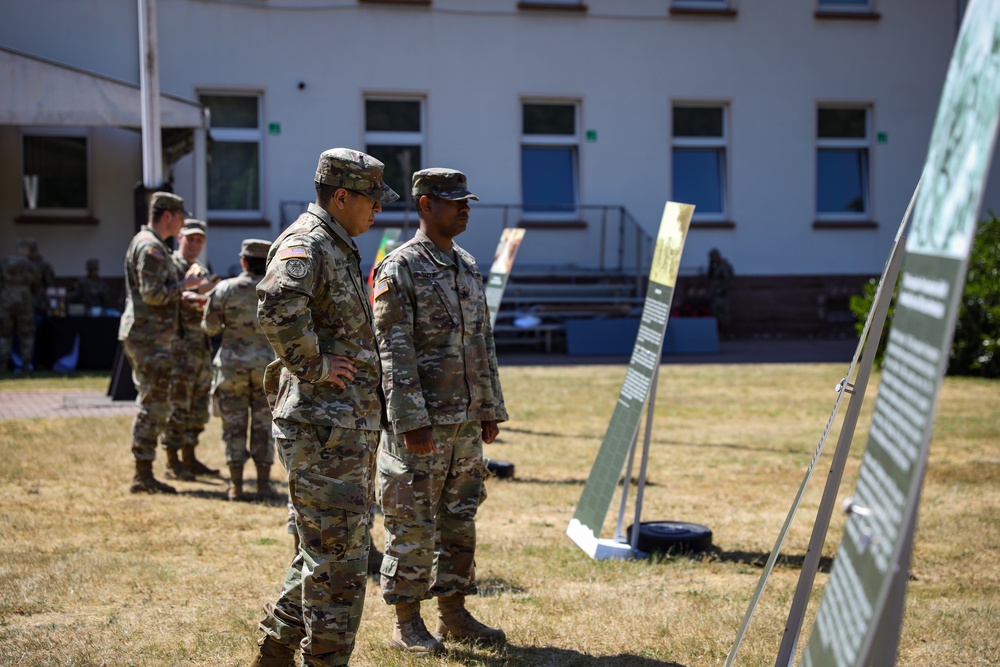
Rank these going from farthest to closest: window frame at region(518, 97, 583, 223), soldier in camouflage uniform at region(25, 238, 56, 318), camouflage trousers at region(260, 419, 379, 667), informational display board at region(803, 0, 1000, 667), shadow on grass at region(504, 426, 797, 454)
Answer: window frame at region(518, 97, 583, 223) → soldier in camouflage uniform at region(25, 238, 56, 318) → shadow on grass at region(504, 426, 797, 454) → camouflage trousers at region(260, 419, 379, 667) → informational display board at region(803, 0, 1000, 667)

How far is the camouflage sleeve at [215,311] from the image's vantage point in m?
7.54

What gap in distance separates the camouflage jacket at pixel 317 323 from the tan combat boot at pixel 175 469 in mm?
5080

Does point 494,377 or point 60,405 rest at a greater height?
point 494,377

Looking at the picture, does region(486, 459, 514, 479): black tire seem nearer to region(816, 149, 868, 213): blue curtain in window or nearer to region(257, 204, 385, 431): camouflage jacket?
region(257, 204, 385, 431): camouflage jacket

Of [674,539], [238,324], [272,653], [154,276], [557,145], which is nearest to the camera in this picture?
[272,653]

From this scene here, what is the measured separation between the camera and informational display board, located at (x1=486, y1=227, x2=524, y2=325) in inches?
321

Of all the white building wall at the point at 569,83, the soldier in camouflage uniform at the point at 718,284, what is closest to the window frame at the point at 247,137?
the white building wall at the point at 569,83

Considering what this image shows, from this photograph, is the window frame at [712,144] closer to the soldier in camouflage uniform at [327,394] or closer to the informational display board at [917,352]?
the soldier in camouflage uniform at [327,394]

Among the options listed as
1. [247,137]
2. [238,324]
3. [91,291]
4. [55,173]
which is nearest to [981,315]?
[238,324]

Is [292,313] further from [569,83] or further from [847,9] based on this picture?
[847,9]

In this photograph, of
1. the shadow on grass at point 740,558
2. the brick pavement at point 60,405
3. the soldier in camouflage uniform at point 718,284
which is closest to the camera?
the shadow on grass at point 740,558

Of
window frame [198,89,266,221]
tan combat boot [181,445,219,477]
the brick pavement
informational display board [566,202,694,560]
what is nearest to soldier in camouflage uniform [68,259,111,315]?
window frame [198,89,266,221]

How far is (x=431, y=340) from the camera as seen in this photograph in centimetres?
462

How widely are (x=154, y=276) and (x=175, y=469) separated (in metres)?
1.77
